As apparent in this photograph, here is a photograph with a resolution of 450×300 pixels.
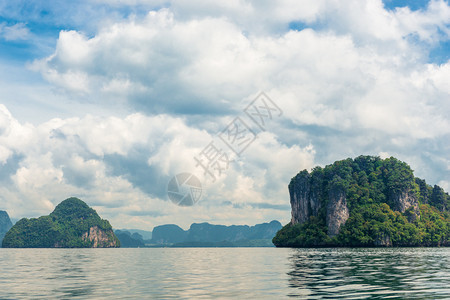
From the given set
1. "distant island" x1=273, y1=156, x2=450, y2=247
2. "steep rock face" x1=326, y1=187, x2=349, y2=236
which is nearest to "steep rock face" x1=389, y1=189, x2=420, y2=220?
"distant island" x1=273, y1=156, x2=450, y2=247

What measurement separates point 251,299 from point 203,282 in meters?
10.1

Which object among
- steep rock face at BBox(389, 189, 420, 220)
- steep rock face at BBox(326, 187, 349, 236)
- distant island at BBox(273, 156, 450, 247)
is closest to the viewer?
distant island at BBox(273, 156, 450, 247)

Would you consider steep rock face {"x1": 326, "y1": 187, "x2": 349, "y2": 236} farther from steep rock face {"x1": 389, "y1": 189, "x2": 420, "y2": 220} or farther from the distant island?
steep rock face {"x1": 389, "y1": 189, "x2": 420, "y2": 220}

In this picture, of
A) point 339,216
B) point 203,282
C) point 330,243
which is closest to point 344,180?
point 339,216

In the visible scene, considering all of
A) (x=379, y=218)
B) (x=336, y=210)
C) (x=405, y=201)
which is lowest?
(x=379, y=218)

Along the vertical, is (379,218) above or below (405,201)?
below

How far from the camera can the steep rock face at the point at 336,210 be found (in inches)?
7387

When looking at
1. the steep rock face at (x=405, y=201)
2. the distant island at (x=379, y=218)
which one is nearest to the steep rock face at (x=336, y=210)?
the distant island at (x=379, y=218)

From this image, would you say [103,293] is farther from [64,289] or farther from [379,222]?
[379,222]

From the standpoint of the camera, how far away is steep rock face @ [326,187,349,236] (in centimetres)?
18762

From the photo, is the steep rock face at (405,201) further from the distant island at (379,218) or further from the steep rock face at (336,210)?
the steep rock face at (336,210)

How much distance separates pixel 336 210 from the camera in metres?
189

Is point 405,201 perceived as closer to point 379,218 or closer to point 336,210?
point 379,218

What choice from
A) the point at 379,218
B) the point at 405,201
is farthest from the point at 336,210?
the point at 405,201
